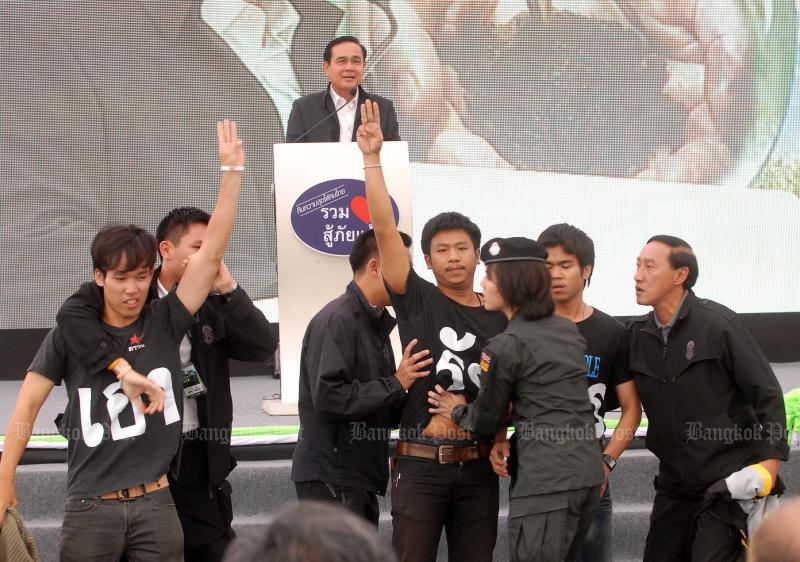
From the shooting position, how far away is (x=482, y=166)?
6.85 metres

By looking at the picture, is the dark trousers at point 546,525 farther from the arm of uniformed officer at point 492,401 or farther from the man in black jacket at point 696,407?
the man in black jacket at point 696,407

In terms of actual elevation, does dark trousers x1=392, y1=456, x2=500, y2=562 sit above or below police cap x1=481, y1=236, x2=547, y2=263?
below

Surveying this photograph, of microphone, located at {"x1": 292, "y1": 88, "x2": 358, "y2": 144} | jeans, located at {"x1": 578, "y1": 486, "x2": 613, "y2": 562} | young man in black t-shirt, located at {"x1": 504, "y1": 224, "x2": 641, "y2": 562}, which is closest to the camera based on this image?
young man in black t-shirt, located at {"x1": 504, "y1": 224, "x2": 641, "y2": 562}

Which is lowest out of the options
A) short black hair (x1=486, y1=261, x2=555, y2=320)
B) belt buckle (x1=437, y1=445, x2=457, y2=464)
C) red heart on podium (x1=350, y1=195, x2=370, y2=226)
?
belt buckle (x1=437, y1=445, x2=457, y2=464)

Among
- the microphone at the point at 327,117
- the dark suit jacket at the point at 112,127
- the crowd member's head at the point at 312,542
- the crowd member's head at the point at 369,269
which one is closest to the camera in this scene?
the crowd member's head at the point at 312,542

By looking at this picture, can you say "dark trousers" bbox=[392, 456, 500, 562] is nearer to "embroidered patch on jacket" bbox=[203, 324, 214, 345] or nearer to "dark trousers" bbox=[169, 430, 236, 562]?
"dark trousers" bbox=[169, 430, 236, 562]

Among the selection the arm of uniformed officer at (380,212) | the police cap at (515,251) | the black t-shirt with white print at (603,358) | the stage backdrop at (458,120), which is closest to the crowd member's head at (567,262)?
the black t-shirt with white print at (603,358)

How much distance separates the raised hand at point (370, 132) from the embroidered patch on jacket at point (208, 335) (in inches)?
30.7

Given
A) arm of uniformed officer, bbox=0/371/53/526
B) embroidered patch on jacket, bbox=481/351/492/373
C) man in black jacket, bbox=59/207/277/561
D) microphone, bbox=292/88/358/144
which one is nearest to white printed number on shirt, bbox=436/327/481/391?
embroidered patch on jacket, bbox=481/351/492/373

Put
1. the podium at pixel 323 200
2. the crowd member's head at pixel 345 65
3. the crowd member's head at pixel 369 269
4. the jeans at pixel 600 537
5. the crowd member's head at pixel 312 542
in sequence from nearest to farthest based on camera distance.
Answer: the crowd member's head at pixel 312 542 → the crowd member's head at pixel 369 269 → the jeans at pixel 600 537 → the podium at pixel 323 200 → the crowd member's head at pixel 345 65

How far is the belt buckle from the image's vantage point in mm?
3391

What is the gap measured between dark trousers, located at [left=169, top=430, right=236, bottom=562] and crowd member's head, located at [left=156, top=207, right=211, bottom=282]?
0.58m

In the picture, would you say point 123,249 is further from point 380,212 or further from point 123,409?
point 380,212

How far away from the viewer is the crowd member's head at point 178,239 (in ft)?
11.8
